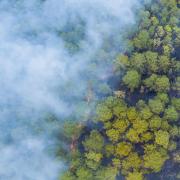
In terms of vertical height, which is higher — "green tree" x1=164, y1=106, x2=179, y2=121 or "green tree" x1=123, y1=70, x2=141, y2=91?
"green tree" x1=123, y1=70, x2=141, y2=91

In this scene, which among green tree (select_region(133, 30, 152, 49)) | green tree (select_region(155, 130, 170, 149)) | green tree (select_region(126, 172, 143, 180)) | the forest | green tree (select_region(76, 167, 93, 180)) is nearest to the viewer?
green tree (select_region(76, 167, 93, 180))

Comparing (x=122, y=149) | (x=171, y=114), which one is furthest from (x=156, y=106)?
(x=122, y=149)

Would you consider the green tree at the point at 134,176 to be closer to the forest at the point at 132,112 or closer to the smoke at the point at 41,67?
the forest at the point at 132,112

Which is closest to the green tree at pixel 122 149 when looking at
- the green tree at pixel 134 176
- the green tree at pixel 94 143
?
the green tree at pixel 94 143

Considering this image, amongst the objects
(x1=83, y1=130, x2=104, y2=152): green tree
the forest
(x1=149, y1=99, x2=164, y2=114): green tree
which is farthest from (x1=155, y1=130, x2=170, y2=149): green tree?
(x1=83, y1=130, x2=104, y2=152): green tree

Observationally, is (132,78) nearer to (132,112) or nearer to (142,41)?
(132,112)

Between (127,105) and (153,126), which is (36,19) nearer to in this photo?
(127,105)

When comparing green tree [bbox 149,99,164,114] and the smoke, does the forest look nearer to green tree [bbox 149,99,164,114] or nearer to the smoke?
green tree [bbox 149,99,164,114]
